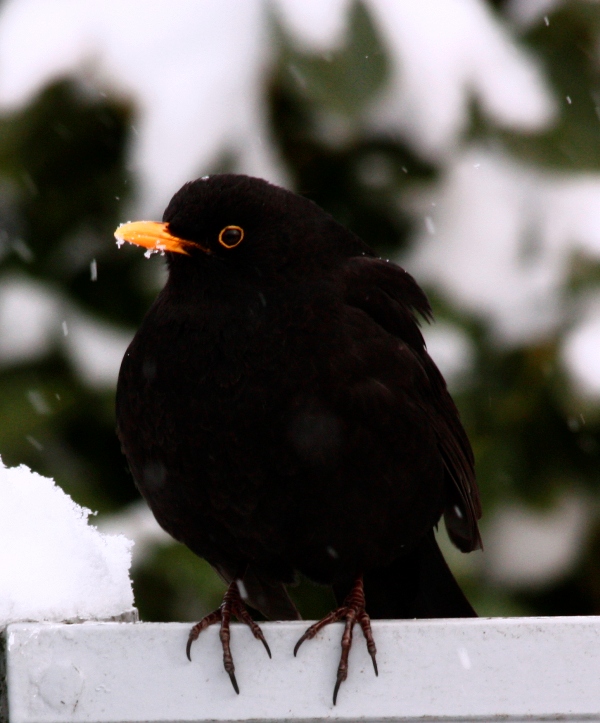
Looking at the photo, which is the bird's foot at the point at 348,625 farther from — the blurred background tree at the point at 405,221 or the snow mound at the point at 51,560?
the blurred background tree at the point at 405,221

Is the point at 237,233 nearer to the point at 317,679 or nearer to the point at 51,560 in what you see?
the point at 51,560

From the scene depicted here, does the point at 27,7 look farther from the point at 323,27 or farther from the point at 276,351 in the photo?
the point at 276,351

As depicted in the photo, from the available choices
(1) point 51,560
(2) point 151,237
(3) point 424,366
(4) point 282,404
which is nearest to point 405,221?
(3) point 424,366

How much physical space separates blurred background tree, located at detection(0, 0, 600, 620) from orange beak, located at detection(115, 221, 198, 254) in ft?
1.06

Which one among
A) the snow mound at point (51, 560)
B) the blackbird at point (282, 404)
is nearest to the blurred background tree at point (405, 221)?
the blackbird at point (282, 404)

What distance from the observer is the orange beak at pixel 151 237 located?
2.48 metres

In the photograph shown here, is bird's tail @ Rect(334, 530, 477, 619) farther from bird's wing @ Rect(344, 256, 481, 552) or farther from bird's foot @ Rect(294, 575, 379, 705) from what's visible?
bird's foot @ Rect(294, 575, 379, 705)

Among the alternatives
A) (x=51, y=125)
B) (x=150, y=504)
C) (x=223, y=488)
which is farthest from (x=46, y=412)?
(x=51, y=125)

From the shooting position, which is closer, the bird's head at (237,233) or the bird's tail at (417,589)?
the bird's head at (237,233)

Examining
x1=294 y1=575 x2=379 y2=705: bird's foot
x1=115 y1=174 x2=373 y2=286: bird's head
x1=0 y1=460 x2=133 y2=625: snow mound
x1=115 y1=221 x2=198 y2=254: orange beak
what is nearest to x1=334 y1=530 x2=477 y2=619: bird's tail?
x1=294 y1=575 x2=379 y2=705: bird's foot

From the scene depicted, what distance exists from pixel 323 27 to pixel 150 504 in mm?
1148

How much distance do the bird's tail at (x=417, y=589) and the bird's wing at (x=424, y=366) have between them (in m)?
0.10

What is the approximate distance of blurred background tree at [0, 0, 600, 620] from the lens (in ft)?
8.95

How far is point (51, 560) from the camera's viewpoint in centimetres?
177
